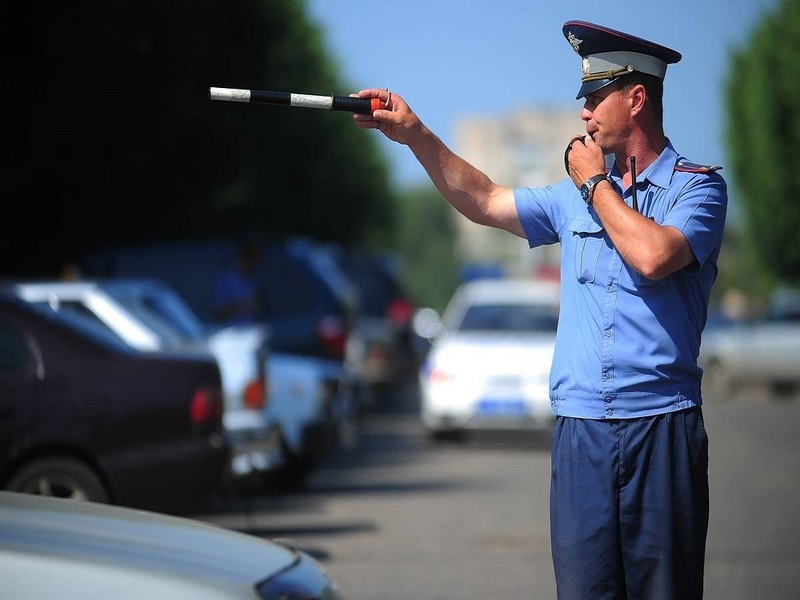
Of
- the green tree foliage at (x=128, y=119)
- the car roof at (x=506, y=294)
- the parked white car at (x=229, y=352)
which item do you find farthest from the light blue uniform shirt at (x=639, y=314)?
the green tree foliage at (x=128, y=119)

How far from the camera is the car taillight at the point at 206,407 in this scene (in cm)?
872

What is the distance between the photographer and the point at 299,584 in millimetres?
4070

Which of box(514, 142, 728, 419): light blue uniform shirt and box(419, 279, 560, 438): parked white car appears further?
box(419, 279, 560, 438): parked white car

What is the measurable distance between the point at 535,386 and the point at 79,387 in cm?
823

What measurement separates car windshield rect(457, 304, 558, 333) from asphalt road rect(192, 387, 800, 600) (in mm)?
1361

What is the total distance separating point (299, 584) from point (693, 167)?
1.52m

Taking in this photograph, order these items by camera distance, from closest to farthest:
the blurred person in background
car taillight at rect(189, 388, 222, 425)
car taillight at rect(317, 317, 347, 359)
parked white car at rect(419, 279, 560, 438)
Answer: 1. car taillight at rect(189, 388, 222, 425)
2. the blurred person in background
3. car taillight at rect(317, 317, 347, 359)
4. parked white car at rect(419, 279, 560, 438)

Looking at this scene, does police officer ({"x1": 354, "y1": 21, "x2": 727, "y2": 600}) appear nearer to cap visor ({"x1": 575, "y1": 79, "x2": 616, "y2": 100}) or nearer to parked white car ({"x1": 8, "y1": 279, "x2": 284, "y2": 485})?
cap visor ({"x1": 575, "y1": 79, "x2": 616, "y2": 100})

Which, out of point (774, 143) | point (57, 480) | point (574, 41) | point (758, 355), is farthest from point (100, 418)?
point (774, 143)

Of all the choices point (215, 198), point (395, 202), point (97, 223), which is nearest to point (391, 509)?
point (97, 223)

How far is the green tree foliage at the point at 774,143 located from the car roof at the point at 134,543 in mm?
40879

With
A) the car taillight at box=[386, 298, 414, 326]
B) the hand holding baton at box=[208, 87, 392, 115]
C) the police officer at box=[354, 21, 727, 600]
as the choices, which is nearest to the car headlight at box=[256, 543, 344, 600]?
the police officer at box=[354, 21, 727, 600]

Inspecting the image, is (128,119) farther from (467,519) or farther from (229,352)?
(467,519)

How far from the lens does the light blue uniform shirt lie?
385 centimetres
